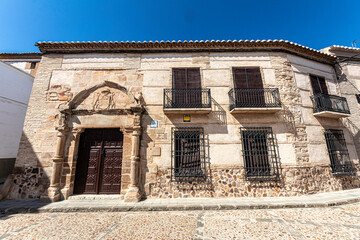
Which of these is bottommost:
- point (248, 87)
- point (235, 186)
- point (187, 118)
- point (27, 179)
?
point (235, 186)

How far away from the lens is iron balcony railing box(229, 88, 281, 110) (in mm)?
5457

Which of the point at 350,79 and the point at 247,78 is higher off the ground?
the point at 350,79

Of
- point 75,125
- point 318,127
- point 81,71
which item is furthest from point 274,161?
point 81,71

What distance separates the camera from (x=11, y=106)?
24.0ft

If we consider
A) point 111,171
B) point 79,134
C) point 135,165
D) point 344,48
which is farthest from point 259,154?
point 344,48

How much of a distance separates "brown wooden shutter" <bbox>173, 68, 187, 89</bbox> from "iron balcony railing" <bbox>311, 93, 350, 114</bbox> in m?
5.49

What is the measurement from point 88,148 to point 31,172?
1970 mm

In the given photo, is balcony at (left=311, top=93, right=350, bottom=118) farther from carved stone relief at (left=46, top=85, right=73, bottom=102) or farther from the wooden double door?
carved stone relief at (left=46, top=85, right=73, bottom=102)

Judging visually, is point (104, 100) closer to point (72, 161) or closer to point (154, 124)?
point (154, 124)

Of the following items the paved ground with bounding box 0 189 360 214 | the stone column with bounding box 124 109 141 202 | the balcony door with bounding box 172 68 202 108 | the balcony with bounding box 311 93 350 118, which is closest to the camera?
the paved ground with bounding box 0 189 360 214

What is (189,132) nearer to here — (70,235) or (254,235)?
(254,235)

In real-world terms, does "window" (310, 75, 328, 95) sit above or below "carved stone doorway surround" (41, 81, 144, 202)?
above

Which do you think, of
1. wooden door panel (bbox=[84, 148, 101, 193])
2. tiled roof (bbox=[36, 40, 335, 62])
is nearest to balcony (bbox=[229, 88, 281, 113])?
tiled roof (bbox=[36, 40, 335, 62])

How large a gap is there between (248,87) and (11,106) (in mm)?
11557
